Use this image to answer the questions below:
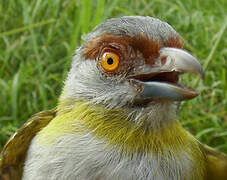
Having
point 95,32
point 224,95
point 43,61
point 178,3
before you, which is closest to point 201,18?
point 178,3

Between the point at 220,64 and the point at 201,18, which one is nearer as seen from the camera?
the point at 220,64

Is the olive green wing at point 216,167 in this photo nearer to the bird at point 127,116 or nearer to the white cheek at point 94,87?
the bird at point 127,116

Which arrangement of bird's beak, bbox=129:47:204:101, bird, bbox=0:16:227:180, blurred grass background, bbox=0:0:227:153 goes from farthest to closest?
blurred grass background, bbox=0:0:227:153 → bird, bbox=0:16:227:180 → bird's beak, bbox=129:47:204:101

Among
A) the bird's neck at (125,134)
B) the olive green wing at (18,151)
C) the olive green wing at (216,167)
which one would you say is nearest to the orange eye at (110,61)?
the bird's neck at (125,134)

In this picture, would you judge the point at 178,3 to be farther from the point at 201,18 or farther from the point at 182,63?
the point at 182,63

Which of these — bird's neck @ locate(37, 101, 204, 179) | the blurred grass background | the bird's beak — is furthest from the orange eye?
the blurred grass background

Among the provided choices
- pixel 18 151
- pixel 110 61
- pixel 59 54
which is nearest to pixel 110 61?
pixel 110 61

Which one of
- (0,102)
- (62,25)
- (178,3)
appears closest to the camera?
(0,102)

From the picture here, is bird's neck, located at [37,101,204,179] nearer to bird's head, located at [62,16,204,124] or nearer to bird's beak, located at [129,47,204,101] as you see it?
bird's head, located at [62,16,204,124]
